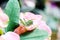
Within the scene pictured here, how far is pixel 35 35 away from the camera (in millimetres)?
480

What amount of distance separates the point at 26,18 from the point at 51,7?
1.55 meters

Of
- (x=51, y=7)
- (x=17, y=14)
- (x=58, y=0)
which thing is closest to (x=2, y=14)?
(x=17, y=14)

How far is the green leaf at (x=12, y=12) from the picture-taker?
0.48 m

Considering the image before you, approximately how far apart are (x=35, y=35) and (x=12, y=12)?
0.08m

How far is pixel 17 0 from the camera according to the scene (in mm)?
497

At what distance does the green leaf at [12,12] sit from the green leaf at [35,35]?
0.04 meters

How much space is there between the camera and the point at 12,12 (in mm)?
481

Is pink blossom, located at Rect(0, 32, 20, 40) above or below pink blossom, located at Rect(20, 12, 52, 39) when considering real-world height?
below

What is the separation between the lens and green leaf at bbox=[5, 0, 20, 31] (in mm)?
479

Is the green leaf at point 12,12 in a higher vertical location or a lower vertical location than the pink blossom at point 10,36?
higher

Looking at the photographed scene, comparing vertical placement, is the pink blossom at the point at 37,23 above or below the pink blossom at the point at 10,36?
above

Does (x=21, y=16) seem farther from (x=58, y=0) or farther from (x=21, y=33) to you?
(x=58, y=0)

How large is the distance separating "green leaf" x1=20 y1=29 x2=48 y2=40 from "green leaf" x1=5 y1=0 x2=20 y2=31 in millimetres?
36

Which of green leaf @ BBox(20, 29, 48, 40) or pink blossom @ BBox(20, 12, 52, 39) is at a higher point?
pink blossom @ BBox(20, 12, 52, 39)
